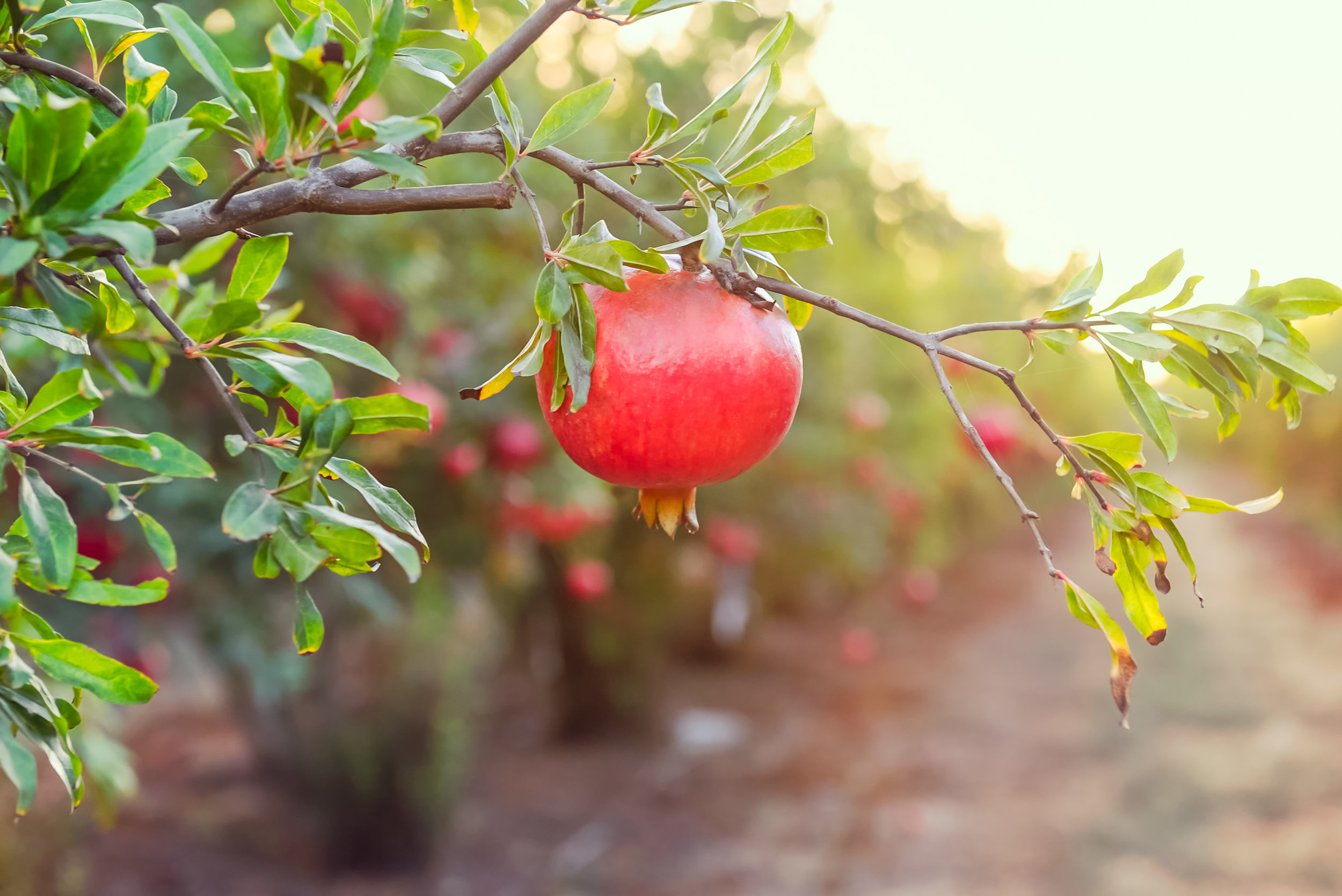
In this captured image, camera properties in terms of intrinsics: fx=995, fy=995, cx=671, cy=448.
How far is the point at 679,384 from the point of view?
812mm

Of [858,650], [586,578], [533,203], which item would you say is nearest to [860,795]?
[858,650]

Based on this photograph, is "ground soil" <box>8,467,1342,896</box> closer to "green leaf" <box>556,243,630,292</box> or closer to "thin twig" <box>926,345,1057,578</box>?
"green leaf" <box>556,243,630,292</box>

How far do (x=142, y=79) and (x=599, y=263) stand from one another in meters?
0.46

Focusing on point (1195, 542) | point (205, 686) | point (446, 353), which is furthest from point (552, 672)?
point (1195, 542)

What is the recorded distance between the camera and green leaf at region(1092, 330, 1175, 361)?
0.78m

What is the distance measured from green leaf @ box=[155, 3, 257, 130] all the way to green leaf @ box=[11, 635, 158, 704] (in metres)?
0.40

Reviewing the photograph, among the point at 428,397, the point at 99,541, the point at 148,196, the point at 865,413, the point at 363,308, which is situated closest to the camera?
the point at 148,196

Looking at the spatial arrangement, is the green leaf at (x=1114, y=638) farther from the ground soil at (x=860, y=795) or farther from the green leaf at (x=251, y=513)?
the ground soil at (x=860, y=795)

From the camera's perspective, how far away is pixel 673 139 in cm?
81

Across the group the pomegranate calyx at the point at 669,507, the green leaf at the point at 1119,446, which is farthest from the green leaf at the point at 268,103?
the green leaf at the point at 1119,446

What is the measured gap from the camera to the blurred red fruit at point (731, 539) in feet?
19.7

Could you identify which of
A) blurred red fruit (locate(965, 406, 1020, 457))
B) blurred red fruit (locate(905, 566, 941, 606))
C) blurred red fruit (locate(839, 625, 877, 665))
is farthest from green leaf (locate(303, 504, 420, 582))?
blurred red fruit (locate(905, 566, 941, 606))

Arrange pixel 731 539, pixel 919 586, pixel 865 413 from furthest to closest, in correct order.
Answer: pixel 919 586, pixel 865 413, pixel 731 539

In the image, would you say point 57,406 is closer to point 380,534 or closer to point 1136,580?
point 380,534
